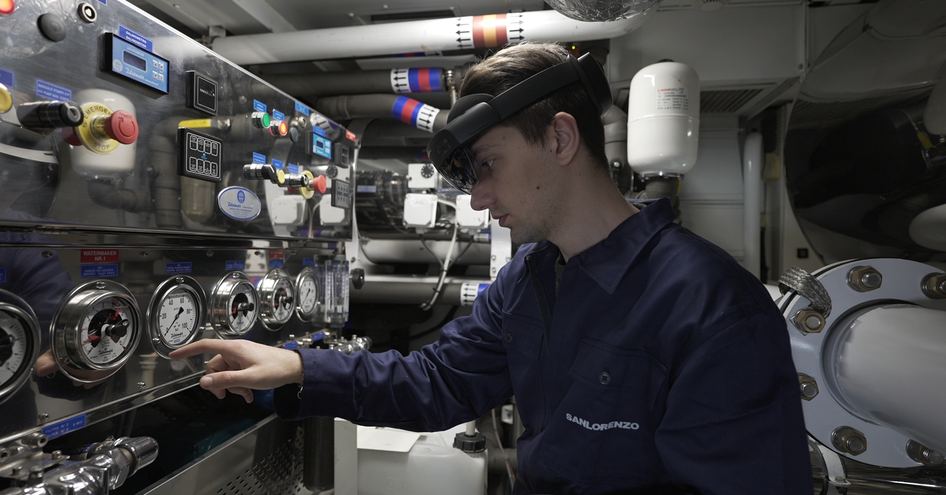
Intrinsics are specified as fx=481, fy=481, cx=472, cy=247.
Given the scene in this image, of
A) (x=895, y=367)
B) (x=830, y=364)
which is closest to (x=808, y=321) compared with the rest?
(x=830, y=364)

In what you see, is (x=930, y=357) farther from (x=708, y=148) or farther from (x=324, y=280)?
(x=708, y=148)

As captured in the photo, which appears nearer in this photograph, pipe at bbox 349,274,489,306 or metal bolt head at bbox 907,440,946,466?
metal bolt head at bbox 907,440,946,466

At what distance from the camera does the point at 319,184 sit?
137 centimetres

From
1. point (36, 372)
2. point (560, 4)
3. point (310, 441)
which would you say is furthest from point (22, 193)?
point (560, 4)

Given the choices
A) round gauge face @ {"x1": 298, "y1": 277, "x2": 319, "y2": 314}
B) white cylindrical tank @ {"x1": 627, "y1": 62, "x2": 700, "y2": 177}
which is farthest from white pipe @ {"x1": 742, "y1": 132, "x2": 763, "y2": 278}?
round gauge face @ {"x1": 298, "y1": 277, "x2": 319, "y2": 314}

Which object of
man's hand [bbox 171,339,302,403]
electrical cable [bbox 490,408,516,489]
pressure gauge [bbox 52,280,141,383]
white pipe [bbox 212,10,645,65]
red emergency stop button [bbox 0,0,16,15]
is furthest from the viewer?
electrical cable [bbox 490,408,516,489]

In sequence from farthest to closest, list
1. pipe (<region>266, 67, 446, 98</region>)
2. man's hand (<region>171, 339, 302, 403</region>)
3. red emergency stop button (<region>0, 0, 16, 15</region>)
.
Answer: pipe (<region>266, 67, 446, 98</region>) → man's hand (<region>171, 339, 302, 403</region>) → red emergency stop button (<region>0, 0, 16, 15</region>)

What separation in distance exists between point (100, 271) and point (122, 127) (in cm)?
24

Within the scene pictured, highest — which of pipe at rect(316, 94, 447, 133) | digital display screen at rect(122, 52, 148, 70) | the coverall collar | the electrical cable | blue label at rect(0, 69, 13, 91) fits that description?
pipe at rect(316, 94, 447, 133)

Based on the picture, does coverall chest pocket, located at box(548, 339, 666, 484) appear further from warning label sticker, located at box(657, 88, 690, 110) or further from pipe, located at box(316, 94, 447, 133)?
pipe, located at box(316, 94, 447, 133)

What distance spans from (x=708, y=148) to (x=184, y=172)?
2434 millimetres

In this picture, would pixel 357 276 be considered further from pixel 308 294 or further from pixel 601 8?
pixel 601 8

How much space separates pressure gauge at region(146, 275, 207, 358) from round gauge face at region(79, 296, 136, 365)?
5 centimetres

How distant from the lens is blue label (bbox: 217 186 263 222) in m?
1.03
